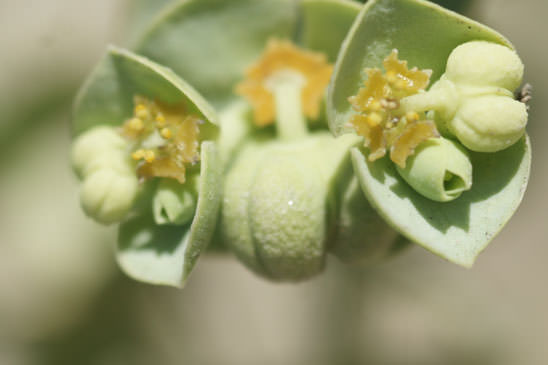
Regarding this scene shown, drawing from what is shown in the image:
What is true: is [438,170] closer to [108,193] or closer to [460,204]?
[460,204]

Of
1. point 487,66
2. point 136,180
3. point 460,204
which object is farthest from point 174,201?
point 487,66

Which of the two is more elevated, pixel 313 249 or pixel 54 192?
pixel 313 249

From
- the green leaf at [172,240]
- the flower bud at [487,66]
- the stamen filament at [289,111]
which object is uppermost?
the flower bud at [487,66]

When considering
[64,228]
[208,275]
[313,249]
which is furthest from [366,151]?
[208,275]

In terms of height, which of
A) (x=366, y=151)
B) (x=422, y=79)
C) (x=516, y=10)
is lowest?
(x=516, y=10)

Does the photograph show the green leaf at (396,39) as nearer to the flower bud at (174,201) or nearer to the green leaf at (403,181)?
the green leaf at (403,181)

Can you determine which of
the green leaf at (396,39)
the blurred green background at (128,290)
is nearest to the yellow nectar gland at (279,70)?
the green leaf at (396,39)

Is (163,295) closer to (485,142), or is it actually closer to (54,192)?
(54,192)

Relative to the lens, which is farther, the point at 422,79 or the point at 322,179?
the point at 322,179
